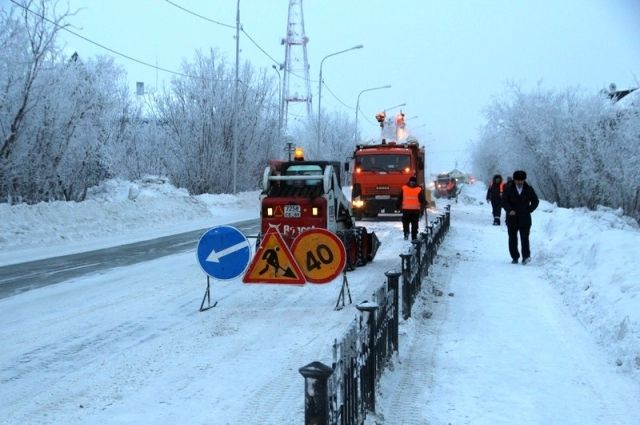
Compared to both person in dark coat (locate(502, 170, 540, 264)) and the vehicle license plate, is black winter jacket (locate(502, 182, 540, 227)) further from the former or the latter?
the vehicle license plate

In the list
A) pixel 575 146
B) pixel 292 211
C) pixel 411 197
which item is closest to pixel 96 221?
pixel 411 197

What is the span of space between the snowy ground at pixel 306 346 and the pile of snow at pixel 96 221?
A: 5.62 meters

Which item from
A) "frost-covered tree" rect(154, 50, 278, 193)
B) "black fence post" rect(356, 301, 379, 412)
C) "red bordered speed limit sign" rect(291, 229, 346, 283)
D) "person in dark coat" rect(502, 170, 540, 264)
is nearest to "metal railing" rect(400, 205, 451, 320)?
"red bordered speed limit sign" rect(291, 229, 346, 283)

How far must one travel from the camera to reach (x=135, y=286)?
36.5ft

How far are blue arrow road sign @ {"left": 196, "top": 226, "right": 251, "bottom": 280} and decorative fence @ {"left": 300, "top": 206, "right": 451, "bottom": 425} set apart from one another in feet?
9.61

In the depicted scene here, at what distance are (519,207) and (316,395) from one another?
10854 mm

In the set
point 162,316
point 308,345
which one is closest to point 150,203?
point 162,316

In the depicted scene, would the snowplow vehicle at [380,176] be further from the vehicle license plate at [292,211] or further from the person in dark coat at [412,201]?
the vehicle license plate at [292,211]

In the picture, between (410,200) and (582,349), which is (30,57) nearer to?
(410,200)

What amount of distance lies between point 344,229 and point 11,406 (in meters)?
8.44

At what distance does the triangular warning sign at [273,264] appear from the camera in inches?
363

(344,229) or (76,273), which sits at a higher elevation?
(344,229)

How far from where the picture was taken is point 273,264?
30.8 feet

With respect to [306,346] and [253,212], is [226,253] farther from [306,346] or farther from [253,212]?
[253,212]
